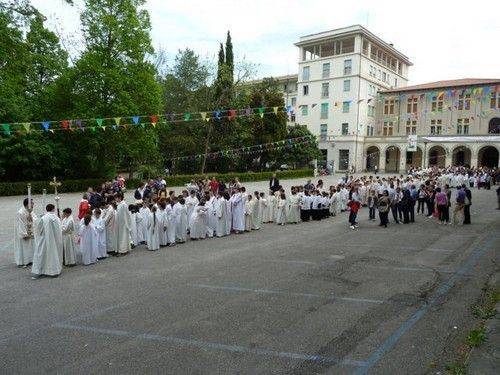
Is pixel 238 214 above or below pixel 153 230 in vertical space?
above

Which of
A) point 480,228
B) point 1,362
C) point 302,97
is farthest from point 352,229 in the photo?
point 302,97

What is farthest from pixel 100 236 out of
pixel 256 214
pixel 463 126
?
pixel 463 126

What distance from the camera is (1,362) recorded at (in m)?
6.01

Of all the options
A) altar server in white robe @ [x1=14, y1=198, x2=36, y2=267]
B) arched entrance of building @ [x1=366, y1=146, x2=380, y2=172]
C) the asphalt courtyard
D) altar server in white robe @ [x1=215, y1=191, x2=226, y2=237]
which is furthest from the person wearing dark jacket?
arched entrance of building @ [x1=366, y1=146, x2=380, y2=172]

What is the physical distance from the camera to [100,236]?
41.1ft

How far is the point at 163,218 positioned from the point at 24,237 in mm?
3999

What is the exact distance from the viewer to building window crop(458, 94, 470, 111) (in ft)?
185

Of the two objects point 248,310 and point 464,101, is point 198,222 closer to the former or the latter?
point 248,310

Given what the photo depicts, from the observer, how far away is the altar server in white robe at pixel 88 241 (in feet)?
38.9

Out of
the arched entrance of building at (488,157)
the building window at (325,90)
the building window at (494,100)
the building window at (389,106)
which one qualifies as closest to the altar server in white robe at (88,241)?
the building window at (494,100)

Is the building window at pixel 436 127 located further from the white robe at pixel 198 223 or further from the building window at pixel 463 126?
the white robe at pixel 198 223

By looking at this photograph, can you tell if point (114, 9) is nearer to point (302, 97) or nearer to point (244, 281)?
point (244, 281)

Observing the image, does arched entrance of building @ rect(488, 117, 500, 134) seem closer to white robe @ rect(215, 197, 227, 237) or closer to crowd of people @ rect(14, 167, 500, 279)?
crowd of people @ rect(14, 167, 500, 279)

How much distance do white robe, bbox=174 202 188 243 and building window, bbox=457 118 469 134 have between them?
53.4 metres
